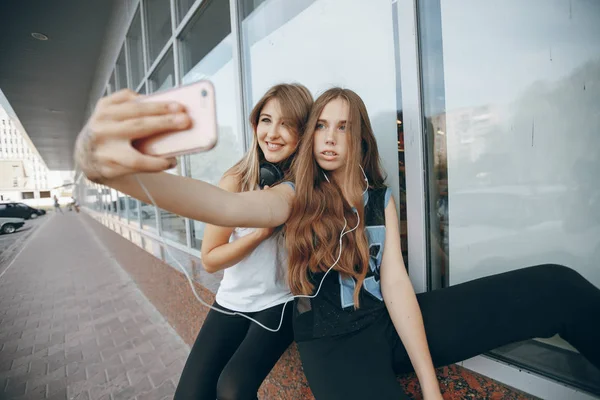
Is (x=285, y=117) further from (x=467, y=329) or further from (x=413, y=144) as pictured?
(x=467, y=329)

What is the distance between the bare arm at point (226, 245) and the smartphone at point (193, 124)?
0.80 m

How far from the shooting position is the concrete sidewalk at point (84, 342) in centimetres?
251

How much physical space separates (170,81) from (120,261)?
171 inches

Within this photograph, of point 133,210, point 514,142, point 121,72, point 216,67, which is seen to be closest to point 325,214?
point 514,142

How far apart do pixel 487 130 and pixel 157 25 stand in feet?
16.1

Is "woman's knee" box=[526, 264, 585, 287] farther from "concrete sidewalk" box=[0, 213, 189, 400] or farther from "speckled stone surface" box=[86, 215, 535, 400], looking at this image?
"concrete sidewalk" box=[0, 213, 189, 400]

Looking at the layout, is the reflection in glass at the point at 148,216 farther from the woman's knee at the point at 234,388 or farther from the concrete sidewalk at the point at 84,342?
the woman's knee at the point at 234,388

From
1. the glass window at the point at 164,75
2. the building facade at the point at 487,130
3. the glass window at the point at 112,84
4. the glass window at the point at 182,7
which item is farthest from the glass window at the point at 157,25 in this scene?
the glass window at the point at 112,84

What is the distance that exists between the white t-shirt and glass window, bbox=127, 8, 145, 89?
209 inches

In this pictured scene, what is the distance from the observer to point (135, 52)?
577 centimetres

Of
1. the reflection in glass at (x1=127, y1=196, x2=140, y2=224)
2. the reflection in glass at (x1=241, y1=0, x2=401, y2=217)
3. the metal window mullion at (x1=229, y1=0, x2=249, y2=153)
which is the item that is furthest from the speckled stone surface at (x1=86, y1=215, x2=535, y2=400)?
the reflection in glass at (x1=127, y1=196, x2=140, y2=224)

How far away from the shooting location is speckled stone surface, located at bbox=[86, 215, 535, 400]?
4.04 feet

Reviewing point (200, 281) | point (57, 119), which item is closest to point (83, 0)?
point (200, 281)

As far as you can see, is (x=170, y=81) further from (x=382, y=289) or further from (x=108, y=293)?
(x=382, y=289)
